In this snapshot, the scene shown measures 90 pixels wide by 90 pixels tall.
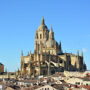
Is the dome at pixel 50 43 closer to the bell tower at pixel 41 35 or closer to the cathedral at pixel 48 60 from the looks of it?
the cathedral at pixel 48 60

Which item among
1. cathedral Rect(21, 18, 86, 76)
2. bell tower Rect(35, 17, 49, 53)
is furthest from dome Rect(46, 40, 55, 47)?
bell tower Rect(35, 17, 49, 53)

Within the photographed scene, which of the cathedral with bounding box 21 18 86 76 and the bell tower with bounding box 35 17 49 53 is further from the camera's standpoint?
the bell tower with bounding box 35 17 49 53

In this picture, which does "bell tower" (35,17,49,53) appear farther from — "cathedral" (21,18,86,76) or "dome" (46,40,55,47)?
"dome" (46,40,55,47)

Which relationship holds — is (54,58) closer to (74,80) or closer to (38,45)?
(38,45)

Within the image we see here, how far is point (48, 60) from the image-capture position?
120m

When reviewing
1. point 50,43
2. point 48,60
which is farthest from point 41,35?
point 48,60

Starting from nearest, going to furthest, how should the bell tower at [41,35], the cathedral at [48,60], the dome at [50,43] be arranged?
the cathedral at [48,60], the dome at [50,43], the bell tower at [41,35]

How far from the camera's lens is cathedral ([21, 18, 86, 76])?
114 m

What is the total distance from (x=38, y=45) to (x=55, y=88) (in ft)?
262

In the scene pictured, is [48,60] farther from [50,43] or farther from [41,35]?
[41,35]

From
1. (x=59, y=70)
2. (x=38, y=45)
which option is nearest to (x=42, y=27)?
(x=38, y=45)

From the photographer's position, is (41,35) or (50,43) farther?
(41,35)

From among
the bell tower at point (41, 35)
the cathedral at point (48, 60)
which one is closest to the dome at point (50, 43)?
the cathedral at point (48, 60)

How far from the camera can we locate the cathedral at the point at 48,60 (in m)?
114
